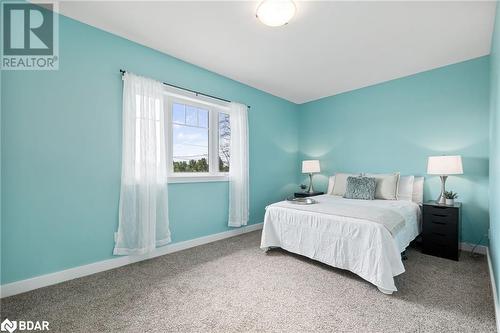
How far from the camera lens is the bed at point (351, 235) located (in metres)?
1.92

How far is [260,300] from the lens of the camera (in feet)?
5.84

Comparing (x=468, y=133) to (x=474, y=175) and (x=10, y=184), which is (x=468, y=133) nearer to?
(x=474, y=175)

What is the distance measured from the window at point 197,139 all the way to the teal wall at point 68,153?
1.09 feet

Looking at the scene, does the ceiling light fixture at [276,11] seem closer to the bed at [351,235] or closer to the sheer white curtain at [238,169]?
the sheer white curtain at [238,169]

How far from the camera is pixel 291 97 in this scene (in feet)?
14.9

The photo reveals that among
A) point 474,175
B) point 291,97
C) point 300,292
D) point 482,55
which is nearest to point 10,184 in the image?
point 300,292

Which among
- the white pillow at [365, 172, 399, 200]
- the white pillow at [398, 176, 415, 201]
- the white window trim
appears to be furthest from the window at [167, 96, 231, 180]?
the white pillow at [398, 176, 415, 201]

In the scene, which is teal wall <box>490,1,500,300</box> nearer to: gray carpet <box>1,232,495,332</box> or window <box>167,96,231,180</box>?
gray carpet <box>1,232,495,332</box>

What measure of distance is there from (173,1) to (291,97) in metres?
3.02

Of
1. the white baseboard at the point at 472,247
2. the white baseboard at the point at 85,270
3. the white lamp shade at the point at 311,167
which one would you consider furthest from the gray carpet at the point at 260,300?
the white lamp shade at the point at 311,167

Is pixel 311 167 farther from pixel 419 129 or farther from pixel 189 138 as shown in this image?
pixel 189 138

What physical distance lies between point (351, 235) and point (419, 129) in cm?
237

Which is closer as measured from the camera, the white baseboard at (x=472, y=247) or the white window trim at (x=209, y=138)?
the white baseboard at (x=472, y=247)

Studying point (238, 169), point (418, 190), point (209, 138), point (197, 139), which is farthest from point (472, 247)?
point (197, 139)
